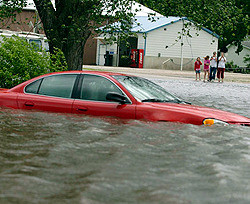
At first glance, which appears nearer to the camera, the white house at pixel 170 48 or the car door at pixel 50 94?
the car door at pixel 50 94

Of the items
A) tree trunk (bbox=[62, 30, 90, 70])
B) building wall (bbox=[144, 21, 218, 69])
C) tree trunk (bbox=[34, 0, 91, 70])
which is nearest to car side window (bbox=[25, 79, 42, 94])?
tree trunk (bbox=[34, 0, 91, 70])

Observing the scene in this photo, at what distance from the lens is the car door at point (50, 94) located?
7857 millimetres

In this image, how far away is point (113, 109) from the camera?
24.5 ft

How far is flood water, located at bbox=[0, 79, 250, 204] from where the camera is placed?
4.27 meters

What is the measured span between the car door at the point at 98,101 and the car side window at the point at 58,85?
0.22m

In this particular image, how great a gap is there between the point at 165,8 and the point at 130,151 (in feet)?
30.5

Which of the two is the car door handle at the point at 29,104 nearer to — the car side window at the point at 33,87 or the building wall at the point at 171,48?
the car side window at the point at 33,87

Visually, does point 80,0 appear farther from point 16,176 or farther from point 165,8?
point 16,176

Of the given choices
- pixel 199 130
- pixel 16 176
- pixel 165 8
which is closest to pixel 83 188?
pixel 16 176

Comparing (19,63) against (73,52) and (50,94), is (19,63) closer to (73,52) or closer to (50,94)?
Answer: (73,52)

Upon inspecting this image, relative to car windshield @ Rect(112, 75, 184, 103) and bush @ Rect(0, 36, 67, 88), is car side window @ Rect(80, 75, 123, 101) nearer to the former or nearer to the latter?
car windshield @ Rect(112, 75, 184, 103)

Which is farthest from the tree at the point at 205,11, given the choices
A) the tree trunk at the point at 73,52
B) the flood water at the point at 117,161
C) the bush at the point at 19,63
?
the flood water at the point at 117,161

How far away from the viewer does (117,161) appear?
5430 millimetres

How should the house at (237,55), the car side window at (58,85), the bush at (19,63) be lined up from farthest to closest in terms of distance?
the house at (237,55), the bush at (19,63), the car side window at (58,85)
